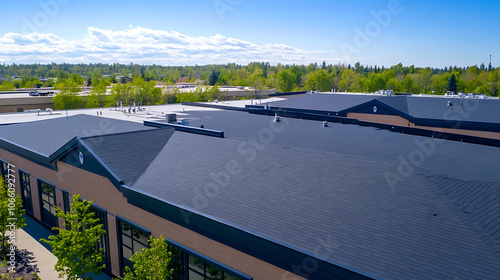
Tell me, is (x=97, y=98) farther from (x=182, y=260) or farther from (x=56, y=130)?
(x=182, y=260)

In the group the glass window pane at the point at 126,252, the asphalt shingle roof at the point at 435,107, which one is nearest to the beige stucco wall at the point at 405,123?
the asphalt shingle roof at the point at 435,107

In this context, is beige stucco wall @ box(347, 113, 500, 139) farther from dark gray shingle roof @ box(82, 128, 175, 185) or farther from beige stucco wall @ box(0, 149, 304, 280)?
beige stucco wall @ box(0, 149, 304, 280)

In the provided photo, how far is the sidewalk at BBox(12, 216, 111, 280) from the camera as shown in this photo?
1850cm

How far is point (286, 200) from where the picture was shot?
13727 millimetres

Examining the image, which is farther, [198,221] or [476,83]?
[476,83]

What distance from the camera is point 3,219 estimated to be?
1936 centimetres

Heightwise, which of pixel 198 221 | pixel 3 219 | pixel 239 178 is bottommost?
Answer: pixel 3 219

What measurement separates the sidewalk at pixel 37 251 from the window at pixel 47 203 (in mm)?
630

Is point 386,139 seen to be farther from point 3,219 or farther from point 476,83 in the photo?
point 476,83

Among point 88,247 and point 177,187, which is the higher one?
point 177,187

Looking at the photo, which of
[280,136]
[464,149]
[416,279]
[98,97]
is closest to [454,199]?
[416,279]

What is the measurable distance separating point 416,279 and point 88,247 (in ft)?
41.6

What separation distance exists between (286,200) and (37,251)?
15.7 metres

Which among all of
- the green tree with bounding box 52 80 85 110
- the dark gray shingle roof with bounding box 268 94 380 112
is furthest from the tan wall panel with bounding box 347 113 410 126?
the green tree with bounding box 52 80 85 110
